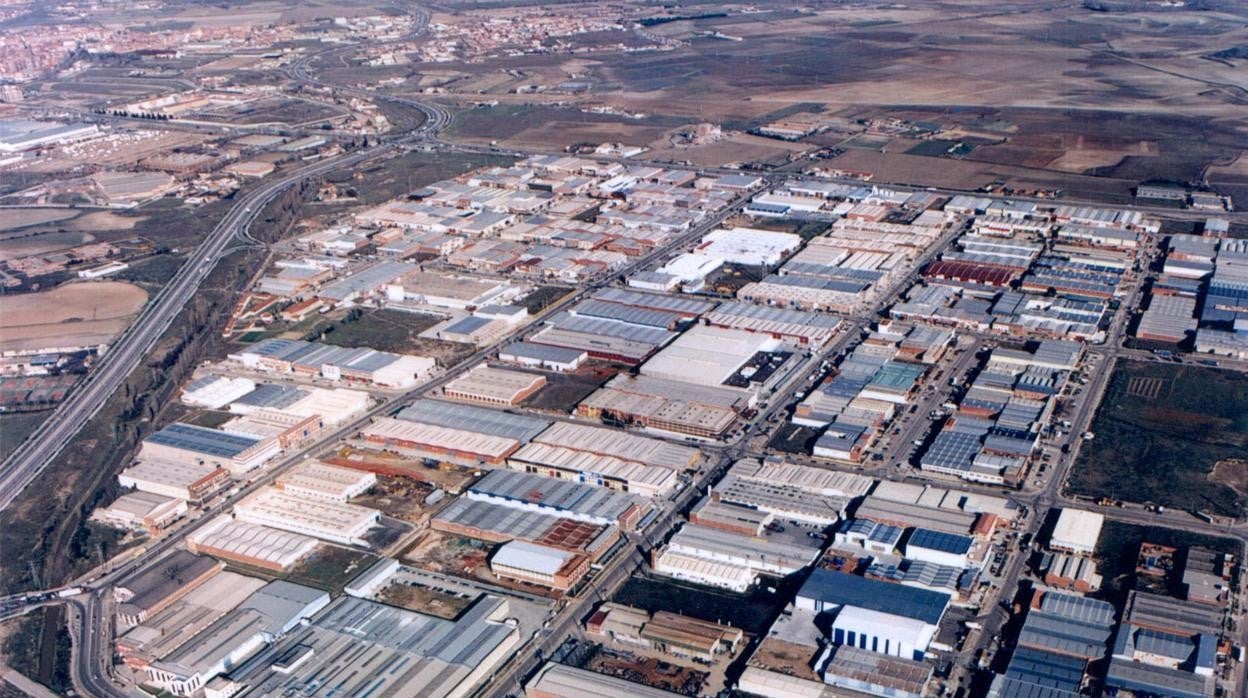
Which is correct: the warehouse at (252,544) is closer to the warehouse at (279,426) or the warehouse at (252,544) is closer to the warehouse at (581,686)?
the warehouse at (279,426)

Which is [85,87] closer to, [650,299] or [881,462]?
[650,299]

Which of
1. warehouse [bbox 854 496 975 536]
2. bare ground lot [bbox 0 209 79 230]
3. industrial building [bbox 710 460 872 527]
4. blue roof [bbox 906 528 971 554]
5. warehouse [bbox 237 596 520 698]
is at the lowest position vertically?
Result: warehouse [bbox 237 596 520 698]

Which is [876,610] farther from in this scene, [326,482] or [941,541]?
[326,482]

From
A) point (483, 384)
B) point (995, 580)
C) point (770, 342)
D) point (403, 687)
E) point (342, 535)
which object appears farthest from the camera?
point (770, 342)

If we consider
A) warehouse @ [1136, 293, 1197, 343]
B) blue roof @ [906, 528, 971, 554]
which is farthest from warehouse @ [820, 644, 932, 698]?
warehouse @ [1136, 293, 1197, 343]

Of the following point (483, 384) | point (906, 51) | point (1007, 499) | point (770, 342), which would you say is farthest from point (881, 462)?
point (906, 51)

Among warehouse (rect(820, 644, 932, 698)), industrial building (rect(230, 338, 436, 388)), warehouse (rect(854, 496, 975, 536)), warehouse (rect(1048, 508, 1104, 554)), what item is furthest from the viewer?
industrial building (rect(230, 338, 436, 388))

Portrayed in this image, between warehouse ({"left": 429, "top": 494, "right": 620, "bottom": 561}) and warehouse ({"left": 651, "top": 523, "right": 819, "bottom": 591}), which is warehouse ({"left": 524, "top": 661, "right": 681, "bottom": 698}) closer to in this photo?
warehouse ({"left": 429, "top": 494, "right": 620, "bottom": 561})

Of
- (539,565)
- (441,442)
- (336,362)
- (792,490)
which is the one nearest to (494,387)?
(441,442)
